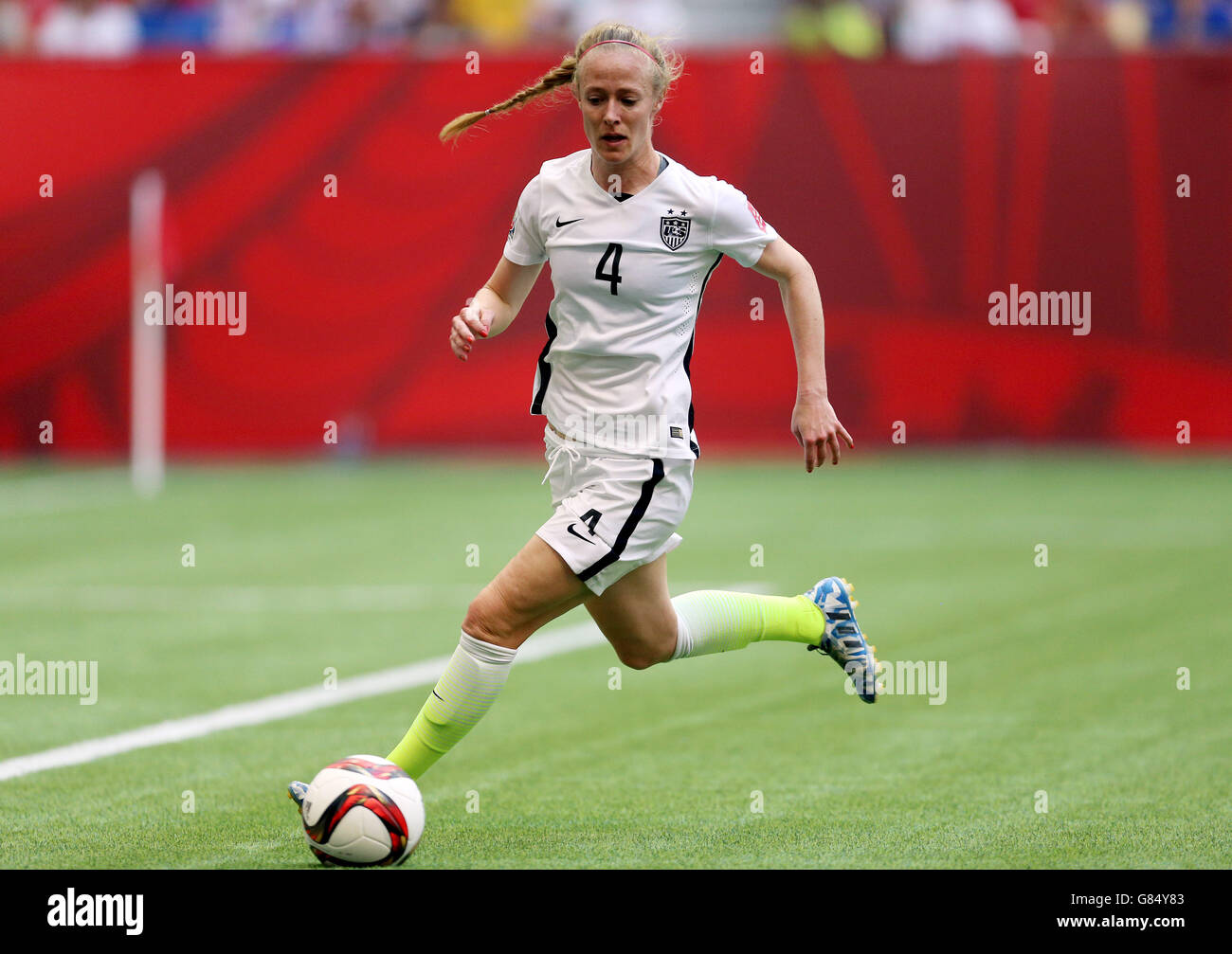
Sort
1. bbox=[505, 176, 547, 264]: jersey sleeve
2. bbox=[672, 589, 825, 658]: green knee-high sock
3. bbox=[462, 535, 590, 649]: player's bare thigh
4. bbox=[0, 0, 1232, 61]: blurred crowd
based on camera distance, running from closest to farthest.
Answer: bbox=[462, 535, 590, 649]: player's bare thigh, bbox=[505, 176, 547, 264]: jersey sleeve, bbox=[672, 589, 825, 658]: green knee-high sock, bbox=[0, 0, 1232, 61]: blurred crowd

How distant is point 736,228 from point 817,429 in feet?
2.32

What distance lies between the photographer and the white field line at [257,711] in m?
7.23

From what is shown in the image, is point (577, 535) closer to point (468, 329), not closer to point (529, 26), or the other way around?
point (468, 329)

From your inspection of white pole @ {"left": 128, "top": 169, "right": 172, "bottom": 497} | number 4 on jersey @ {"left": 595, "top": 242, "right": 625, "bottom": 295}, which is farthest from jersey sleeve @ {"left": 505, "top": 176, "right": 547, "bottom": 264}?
white pole @ {"left": 128, "top": 169, "right": 172, "bottom": 497}

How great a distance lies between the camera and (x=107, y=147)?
20188mm

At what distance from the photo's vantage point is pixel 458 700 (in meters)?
5.81

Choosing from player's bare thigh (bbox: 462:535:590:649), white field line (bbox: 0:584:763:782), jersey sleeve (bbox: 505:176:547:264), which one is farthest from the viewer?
white field line (bbox: 0:584:763:782)

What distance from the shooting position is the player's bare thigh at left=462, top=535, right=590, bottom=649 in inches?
225

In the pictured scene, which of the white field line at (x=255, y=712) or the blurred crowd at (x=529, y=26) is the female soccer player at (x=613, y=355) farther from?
the blurred crowd at (x=529, y=26)

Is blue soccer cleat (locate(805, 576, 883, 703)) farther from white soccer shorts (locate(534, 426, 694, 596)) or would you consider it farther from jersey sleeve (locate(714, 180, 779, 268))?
jersey sleeve (locate(714, 180, 779, 268))

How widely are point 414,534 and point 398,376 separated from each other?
18.8 feet

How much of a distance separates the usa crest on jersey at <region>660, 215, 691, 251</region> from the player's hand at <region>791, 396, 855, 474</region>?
639 millimetres

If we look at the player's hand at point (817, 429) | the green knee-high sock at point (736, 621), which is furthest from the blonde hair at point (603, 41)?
the green knee-high sock at point (736, 621)

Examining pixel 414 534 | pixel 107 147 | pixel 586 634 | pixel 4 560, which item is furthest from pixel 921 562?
pixel 107 147
